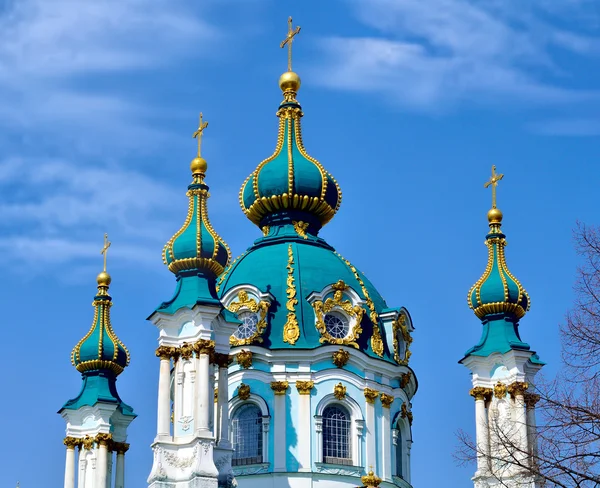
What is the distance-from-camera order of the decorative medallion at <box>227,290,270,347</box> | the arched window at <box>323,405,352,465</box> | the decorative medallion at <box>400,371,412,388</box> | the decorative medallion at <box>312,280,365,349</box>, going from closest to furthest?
the arched window at <box>323,405,352,465</box> < the decorative medallion at <box>227,290,270,347</box> < the decorative medallion at <box>312,280,365,349</box> < the decorative medallion at <box>400,371,412,388</box>

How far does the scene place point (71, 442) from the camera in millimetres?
39375

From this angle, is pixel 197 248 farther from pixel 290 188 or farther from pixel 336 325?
pixel 290 188

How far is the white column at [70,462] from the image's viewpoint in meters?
39.2

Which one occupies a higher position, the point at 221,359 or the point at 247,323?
the point at 247,323

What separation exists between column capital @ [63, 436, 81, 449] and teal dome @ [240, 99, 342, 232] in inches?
308

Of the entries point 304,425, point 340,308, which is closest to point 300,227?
point 340,308

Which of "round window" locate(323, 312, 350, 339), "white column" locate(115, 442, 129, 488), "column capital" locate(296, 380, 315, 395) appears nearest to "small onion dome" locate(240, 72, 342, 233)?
"round window" locate(323, 312, 350, 339)

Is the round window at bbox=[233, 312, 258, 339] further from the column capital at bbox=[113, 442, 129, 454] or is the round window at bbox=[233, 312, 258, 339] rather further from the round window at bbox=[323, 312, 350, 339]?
the column capital at bbox=[113, 442, 129, 454]

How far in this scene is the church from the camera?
1378 inches

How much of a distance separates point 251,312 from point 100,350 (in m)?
4.51

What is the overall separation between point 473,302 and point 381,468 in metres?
5.16

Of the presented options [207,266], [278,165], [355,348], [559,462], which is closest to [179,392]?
[207,266]

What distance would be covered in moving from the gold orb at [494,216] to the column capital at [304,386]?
23.5 ft

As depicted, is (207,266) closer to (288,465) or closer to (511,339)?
(288,465)
